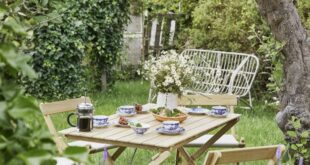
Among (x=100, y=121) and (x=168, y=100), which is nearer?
(x=100, y=121)

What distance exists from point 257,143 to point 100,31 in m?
3.73

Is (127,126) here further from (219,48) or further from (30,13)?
(219,48)

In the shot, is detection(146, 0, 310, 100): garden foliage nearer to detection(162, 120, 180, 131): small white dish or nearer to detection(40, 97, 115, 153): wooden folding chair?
detection(40, 97, 115, 153): wooden folding chair

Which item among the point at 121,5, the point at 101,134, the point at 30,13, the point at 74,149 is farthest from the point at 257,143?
the point at 74,149

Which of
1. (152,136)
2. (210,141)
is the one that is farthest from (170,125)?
(210,141)

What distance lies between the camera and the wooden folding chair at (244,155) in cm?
271

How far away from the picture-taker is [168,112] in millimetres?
4188

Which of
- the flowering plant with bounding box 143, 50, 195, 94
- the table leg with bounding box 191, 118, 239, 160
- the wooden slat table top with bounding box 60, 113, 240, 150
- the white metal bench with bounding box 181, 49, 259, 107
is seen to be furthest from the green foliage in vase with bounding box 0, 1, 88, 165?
the white metal bench with bounding box 181, 49, 259, 107

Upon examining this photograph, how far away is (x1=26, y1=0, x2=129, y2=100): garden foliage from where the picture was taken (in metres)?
8.17

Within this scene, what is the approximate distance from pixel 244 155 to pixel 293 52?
1529 millimetres

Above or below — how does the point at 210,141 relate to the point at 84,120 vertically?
below

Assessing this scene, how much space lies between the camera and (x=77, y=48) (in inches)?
331

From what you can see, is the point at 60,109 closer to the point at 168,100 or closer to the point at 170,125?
the point at 168,100

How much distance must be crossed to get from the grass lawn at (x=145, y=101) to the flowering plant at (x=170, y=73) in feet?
4.30
